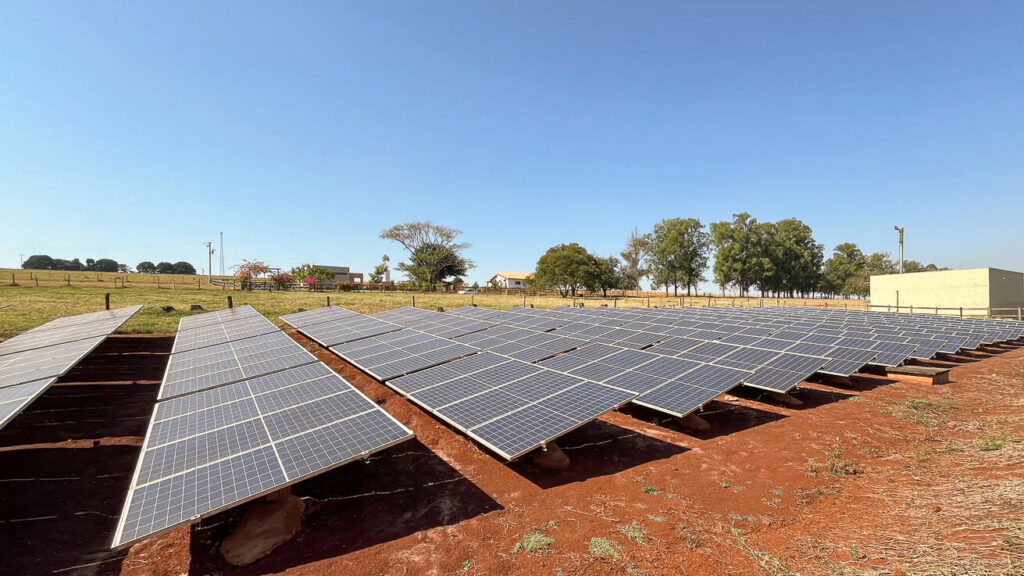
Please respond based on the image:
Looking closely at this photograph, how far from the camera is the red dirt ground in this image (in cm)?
489

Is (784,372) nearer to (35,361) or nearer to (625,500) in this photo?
(625,500)

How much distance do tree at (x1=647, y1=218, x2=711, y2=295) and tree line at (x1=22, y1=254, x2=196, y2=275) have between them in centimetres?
17117

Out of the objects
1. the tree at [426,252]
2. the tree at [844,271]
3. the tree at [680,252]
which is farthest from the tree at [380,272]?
the tree at [844,271]

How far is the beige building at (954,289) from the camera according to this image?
35219 mm

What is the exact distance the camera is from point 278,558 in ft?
17.0

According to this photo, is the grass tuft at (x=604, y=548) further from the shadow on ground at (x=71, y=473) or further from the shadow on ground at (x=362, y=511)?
the shadow on ground at (x=71, y=473)

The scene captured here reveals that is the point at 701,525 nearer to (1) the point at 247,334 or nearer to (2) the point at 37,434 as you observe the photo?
(2) the point at 37,434

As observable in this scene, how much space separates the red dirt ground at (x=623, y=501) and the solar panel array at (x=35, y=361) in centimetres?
176

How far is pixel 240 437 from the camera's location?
6254 millimetres

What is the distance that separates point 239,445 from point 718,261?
9330 centimetres

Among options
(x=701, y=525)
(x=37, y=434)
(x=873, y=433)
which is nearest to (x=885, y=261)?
(x=873, y=433)

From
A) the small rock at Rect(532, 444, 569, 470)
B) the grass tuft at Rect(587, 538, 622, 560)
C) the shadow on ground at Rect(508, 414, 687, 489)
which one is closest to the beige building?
the shadow on ground at Rect(508, 414, 687, 489)

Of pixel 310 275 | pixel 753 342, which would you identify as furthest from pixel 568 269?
pixel 753 342

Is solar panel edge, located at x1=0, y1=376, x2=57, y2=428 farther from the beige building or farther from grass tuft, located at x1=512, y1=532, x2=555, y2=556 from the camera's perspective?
the beige building
